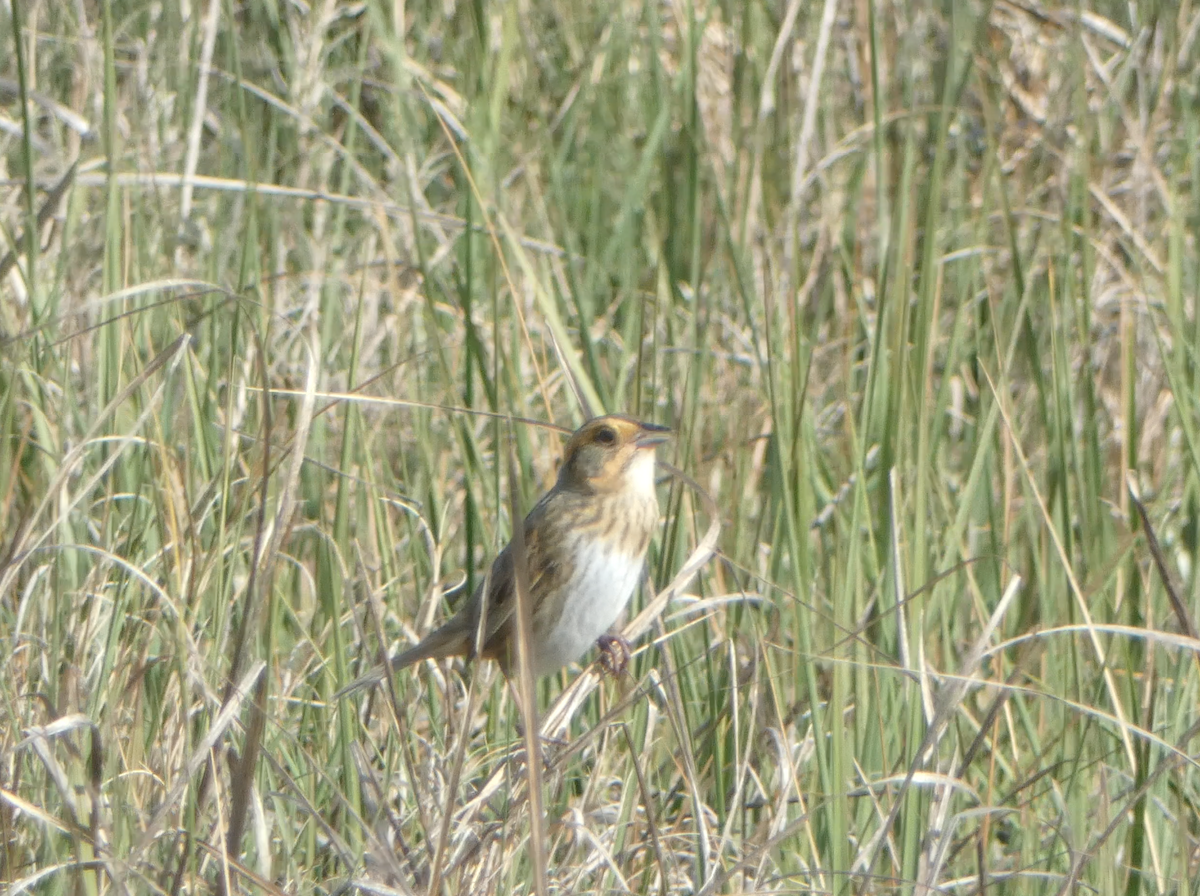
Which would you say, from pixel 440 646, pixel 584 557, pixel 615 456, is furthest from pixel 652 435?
pixel 440 646

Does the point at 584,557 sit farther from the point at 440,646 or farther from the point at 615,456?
the point at 440,646

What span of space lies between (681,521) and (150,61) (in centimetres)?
309

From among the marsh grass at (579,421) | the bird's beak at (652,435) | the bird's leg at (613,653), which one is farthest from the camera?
the bird's beak at (652,435)

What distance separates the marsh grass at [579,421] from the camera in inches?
110

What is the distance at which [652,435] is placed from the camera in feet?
12.4

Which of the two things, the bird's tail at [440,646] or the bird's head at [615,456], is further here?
the bird's head at [615,456]

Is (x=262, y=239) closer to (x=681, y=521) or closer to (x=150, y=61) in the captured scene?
(x=150, y=61)

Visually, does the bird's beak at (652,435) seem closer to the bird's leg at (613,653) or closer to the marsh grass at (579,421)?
the marsh grass at (579,421)

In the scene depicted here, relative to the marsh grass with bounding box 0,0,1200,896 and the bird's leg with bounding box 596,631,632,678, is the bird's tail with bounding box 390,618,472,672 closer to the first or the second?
the marsh grass with bounding box 0,0,1200,896

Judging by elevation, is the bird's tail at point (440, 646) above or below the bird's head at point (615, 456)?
below

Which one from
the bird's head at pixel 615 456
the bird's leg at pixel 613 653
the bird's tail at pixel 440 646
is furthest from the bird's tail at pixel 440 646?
the bird's head at pixel 615 456

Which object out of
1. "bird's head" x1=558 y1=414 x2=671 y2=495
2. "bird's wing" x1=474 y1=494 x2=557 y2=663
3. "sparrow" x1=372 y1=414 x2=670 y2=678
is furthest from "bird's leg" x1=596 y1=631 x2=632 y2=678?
"bird's head" x1=558 y1=414 x2=671 y2=495

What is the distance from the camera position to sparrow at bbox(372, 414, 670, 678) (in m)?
3.70

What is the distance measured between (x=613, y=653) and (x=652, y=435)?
1.56ft
